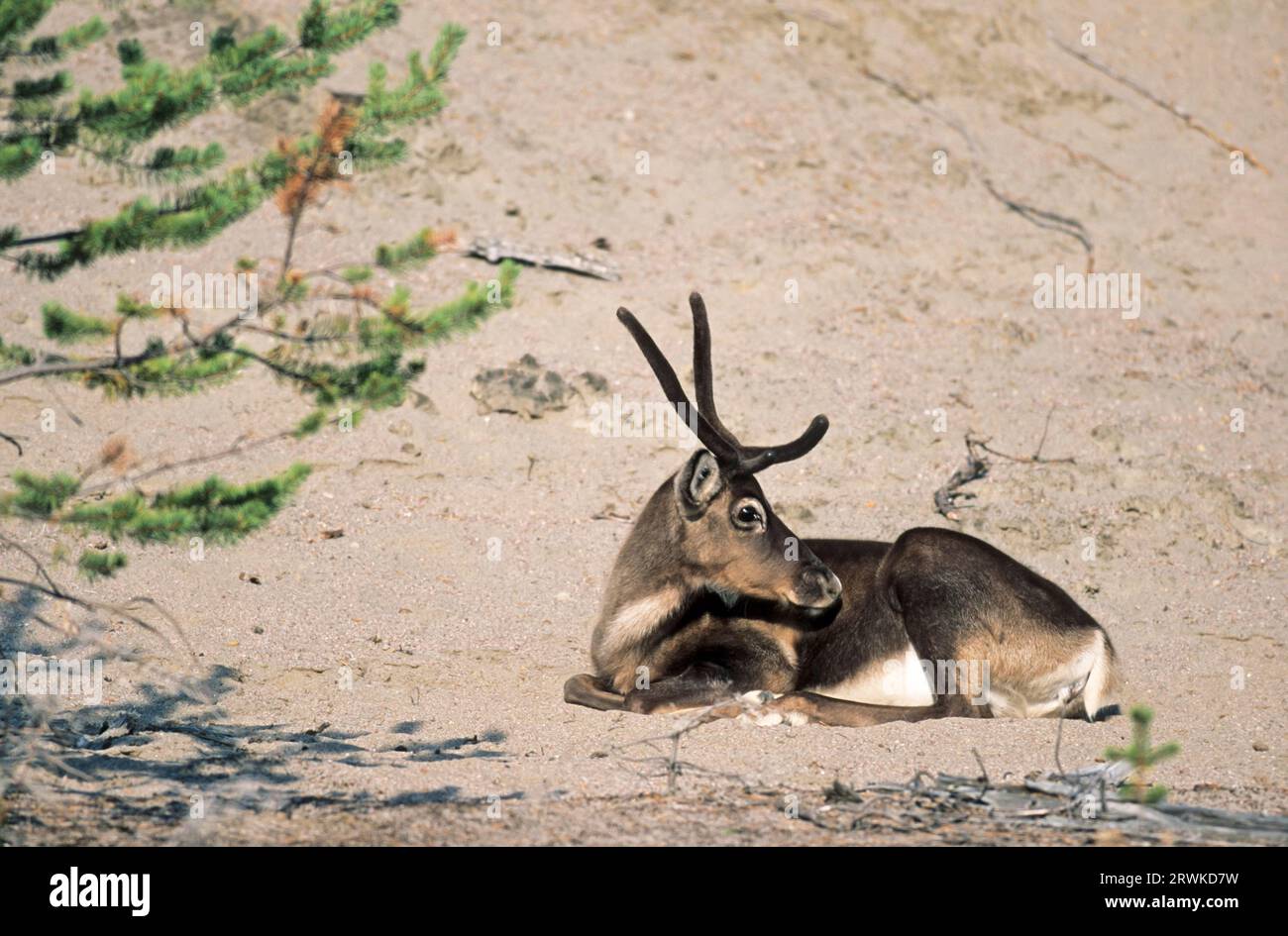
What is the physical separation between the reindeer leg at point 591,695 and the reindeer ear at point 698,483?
3.50ft

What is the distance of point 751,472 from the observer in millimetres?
8156

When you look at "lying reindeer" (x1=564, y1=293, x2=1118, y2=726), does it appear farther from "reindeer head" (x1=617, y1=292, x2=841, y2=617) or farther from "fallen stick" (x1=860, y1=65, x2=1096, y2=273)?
"fallen stick" (x1=860, y1=65, x2=1096, y2=273)

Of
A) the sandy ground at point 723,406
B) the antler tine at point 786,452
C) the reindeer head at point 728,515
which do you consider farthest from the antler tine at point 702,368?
the sandy ground at point 723,406

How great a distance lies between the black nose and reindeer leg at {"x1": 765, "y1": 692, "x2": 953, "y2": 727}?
0.50 meters

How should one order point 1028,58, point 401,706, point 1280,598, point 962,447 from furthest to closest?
point 1028,58 < point 962,447 < point 1280,598 < point 401,706

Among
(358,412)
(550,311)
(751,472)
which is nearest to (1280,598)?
(751,472)

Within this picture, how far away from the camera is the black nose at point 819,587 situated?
25.8 feet

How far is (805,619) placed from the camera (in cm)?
827

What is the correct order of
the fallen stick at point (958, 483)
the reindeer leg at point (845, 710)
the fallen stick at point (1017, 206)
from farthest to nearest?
the fallen stick at point (1017, 206) < the fallen stick at point (958, 483) < the reindeer leg at point (845, 710)

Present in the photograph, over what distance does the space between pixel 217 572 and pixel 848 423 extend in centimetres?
475

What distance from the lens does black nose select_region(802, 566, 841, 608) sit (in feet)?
25.8

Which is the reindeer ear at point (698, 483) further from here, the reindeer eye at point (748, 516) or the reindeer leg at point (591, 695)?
the reindeer leg at point (591, 695)

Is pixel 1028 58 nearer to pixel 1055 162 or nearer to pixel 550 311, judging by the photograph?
pixel 1055 162

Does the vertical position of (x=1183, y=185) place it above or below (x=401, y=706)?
above
